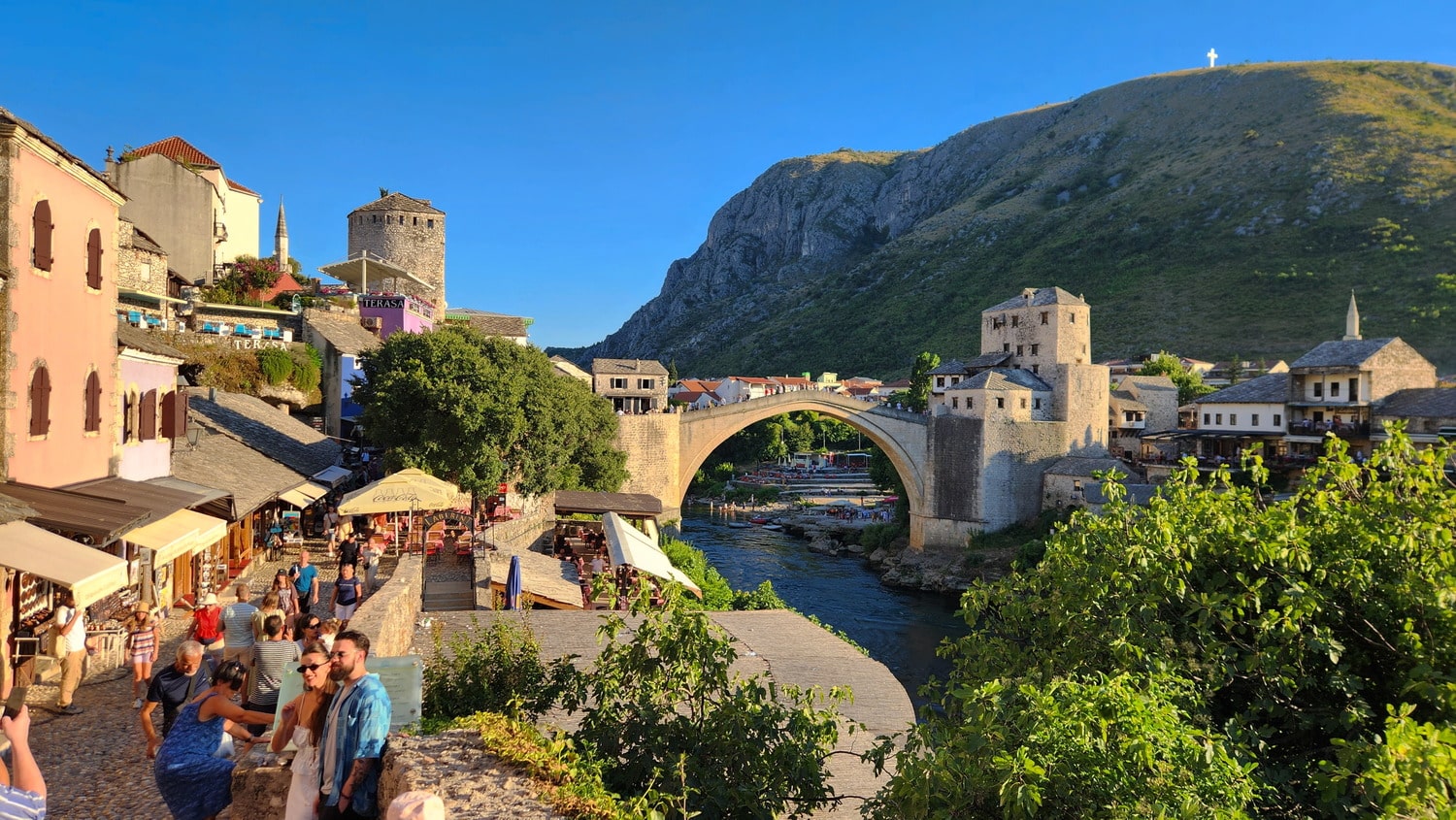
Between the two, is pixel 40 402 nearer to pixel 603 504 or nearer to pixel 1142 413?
Result: pixel 603 504

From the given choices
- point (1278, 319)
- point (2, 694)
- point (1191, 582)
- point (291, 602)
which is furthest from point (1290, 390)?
point (2, 694)

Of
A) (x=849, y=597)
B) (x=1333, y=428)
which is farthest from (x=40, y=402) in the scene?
(x=1333, y=428)

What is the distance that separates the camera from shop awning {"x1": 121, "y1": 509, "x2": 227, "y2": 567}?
9766mm

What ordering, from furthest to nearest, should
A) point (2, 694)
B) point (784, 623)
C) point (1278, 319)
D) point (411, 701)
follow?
point (1278, 319) → point (784, 623) → point (2, 694) → point (411, 701)

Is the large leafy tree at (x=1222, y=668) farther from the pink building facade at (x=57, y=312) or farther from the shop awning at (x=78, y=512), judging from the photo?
the pink building facade at (x=57, y=312)

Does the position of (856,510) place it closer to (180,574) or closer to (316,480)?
(316,480)

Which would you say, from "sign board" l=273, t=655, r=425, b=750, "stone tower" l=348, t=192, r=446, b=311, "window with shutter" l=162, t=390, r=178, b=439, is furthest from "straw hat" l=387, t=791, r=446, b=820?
"stone tower" l=348, t=192, r=446, b=311

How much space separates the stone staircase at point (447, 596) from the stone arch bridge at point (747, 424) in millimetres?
20939

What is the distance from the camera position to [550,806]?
12.4 feet

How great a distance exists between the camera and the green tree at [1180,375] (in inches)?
1802

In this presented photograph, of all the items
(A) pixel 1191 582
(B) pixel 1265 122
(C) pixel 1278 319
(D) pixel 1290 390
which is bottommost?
(A) pixel 1191 582

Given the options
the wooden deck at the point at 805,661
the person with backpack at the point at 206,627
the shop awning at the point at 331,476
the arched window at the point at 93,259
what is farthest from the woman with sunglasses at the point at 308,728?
the shop awning at the point at 331,476

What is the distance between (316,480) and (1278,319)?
2451 inches

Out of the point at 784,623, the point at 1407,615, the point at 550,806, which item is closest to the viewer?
the point at 550,806
